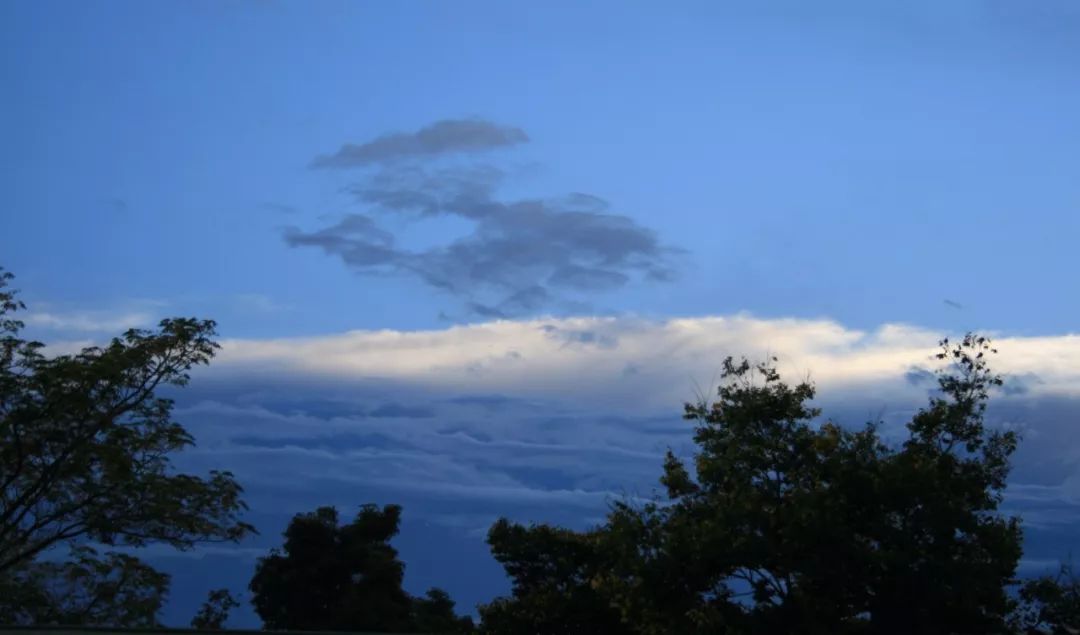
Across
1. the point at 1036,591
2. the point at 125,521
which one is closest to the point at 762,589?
the point at 1036,591

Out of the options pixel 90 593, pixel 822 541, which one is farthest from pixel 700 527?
pixel 90 593

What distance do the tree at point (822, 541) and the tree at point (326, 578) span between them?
2316cm

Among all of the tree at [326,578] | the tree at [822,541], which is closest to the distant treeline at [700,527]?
the tree at [822,541]

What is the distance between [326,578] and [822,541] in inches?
1157

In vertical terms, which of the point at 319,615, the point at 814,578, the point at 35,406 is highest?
the point at 35,406

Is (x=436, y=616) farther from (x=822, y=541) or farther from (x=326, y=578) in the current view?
(x=822, y=541)

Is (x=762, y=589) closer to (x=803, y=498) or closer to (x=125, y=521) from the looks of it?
(x=803, y=498)

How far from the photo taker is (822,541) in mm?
24672

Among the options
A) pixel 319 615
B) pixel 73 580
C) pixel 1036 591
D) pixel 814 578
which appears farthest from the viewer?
pixel 319 615

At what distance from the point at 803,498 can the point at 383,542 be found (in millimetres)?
29669

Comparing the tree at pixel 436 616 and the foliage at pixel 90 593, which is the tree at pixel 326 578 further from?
the foliage at pixel 90 593

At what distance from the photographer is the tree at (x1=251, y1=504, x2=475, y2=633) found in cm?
4872

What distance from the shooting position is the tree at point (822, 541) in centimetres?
2464

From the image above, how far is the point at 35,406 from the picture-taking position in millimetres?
33969
